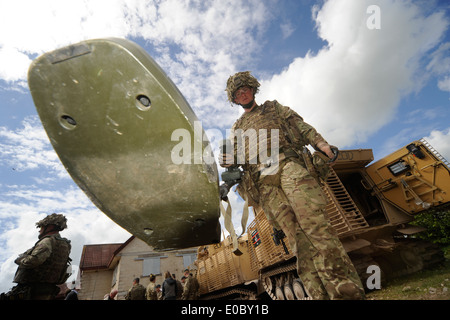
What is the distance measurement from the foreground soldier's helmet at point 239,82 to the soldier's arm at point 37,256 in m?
4.07

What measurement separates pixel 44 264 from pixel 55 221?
828 millimetres

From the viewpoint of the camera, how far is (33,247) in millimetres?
3938

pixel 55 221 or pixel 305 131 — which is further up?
pixel 55 221

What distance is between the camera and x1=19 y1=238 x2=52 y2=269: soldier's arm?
3643 millimetres

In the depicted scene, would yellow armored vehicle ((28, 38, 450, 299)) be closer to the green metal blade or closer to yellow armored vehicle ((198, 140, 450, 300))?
the green metal blade

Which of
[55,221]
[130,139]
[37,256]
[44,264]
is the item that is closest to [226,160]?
[130,139]

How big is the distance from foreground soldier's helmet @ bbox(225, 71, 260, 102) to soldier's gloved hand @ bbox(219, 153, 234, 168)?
94 cm

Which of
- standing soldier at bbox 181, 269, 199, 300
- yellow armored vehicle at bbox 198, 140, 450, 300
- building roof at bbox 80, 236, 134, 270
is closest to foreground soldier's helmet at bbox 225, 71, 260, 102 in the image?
yellow armored vehicle at bbox 198, 140, 450, 300

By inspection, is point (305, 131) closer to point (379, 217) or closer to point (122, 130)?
point (122, 130)

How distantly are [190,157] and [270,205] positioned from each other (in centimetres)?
128

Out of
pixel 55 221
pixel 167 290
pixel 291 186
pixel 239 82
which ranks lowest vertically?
pixel 291 186

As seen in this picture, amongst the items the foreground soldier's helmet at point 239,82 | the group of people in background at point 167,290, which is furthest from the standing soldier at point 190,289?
the foreground soldier's helmet at point 239,82

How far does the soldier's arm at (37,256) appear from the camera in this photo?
364 centimetres

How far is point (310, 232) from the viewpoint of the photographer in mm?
1763
